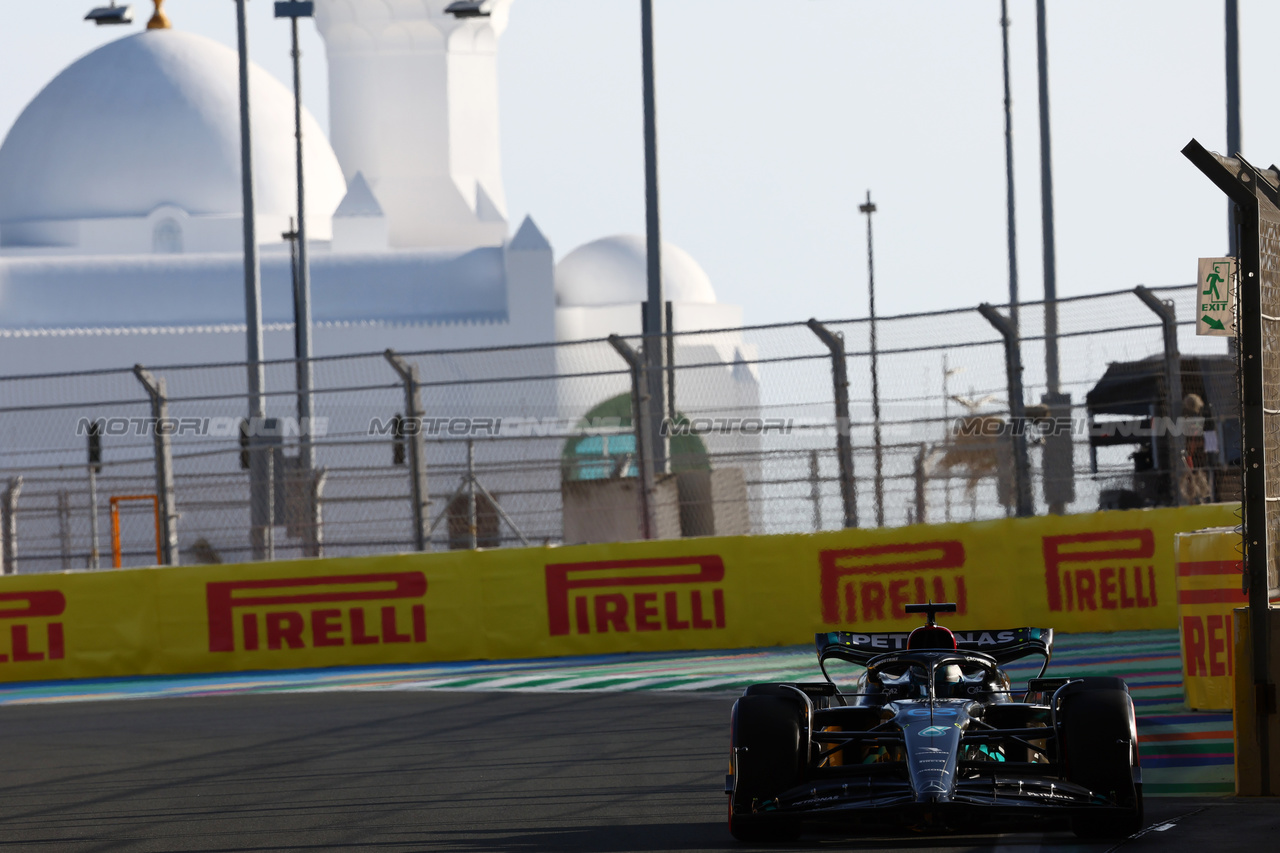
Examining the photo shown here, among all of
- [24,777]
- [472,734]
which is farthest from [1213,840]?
[24,777]

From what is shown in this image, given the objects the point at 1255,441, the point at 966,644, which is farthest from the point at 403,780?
the point at 1255,441

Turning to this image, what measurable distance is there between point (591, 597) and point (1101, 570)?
386cm

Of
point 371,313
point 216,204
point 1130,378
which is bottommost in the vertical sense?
point 1130,378

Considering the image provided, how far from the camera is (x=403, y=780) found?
8648mm

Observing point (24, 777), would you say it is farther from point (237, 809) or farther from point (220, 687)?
point (220, 687)

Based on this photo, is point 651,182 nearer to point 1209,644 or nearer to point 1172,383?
point 1172,383

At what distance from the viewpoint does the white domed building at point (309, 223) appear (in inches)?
1866

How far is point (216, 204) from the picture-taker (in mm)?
55125

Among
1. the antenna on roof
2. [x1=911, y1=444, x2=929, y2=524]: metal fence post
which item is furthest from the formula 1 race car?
the antenna on roof

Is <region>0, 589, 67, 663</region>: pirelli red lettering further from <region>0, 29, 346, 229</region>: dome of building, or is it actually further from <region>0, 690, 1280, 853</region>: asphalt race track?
<region>0, 29, 346, 229</region>: dome of building

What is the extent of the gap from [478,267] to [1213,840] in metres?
44.5

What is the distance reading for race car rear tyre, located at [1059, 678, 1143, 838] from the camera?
6367 mm

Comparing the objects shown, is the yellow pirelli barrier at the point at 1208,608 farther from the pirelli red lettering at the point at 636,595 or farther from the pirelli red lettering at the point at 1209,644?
the pirelli red lettering at the point at 636,595

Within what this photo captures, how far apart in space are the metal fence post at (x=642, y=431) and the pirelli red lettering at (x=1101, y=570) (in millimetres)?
3063
